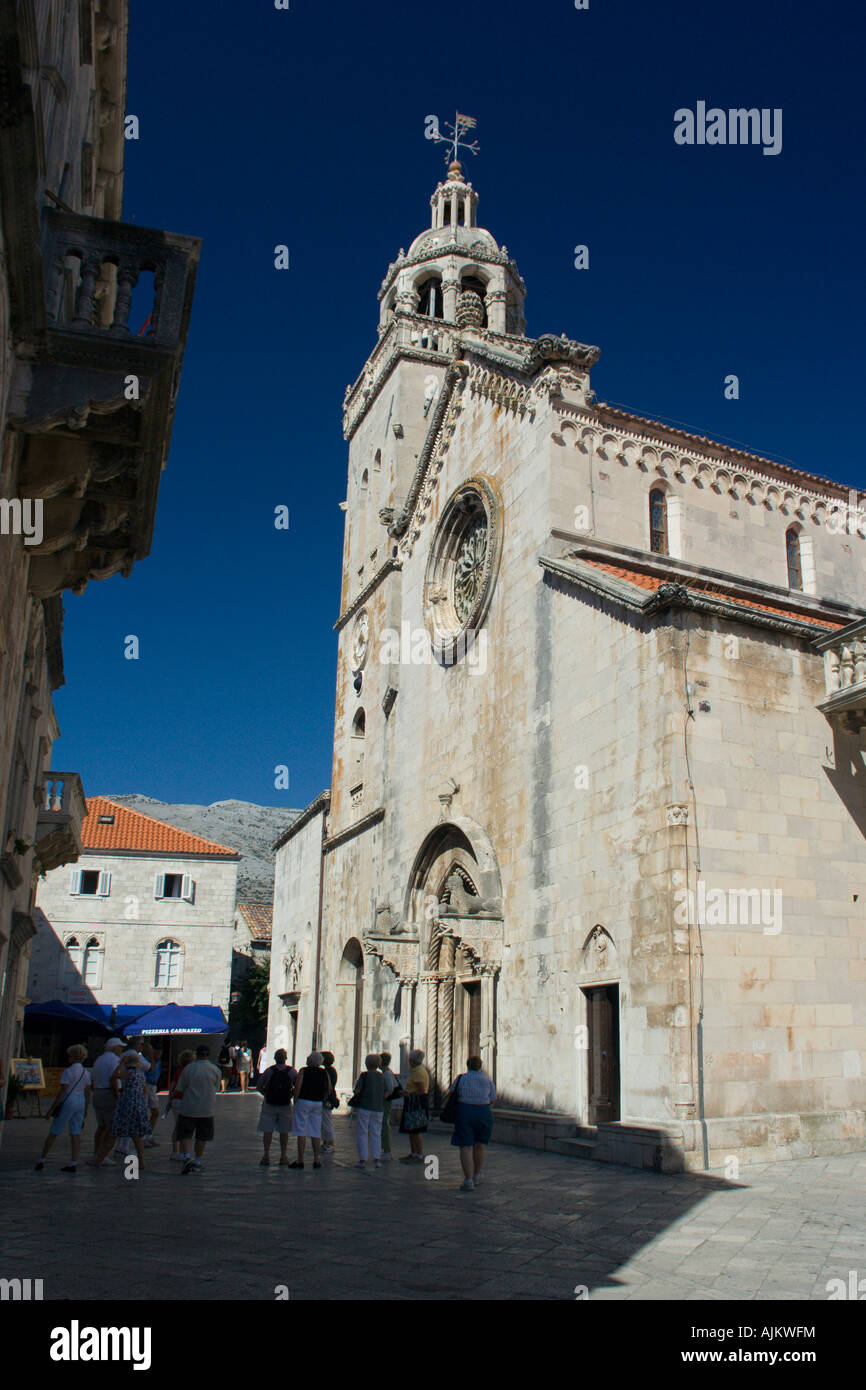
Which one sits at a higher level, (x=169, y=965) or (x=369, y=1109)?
(x=169, y=965)

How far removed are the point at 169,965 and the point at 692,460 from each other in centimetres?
3112

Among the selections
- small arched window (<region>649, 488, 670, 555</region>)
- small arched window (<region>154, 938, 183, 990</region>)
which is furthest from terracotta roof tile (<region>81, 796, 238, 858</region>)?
small arched window (<region>649, 488, 670, 555</region>)

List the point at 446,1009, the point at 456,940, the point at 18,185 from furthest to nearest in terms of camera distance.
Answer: the point at 456,940 → the point at 446,1009 → the point at 18,185

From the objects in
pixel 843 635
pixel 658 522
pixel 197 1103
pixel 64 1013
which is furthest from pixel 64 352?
pixel 64 1013

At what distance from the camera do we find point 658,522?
70.3 feet

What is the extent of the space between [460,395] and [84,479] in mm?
17295

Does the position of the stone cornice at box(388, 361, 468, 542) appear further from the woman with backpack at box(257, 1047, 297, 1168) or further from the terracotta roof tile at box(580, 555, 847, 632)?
the woman with backpack at box(257, 1047, 297, 1168)

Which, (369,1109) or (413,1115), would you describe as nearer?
(369,1109)

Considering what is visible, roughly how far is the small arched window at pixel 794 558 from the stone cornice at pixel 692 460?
19.6 inches

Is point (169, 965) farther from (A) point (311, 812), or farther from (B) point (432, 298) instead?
(B) point (432, 298)

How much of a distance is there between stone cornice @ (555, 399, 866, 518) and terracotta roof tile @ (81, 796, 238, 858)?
28343mm

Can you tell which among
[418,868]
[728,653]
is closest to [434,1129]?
[418,868]

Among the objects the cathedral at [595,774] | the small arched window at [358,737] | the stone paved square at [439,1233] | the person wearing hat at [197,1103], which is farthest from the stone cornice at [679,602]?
the small arched window at [358,737]

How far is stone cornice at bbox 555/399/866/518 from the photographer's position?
20.4 meters
